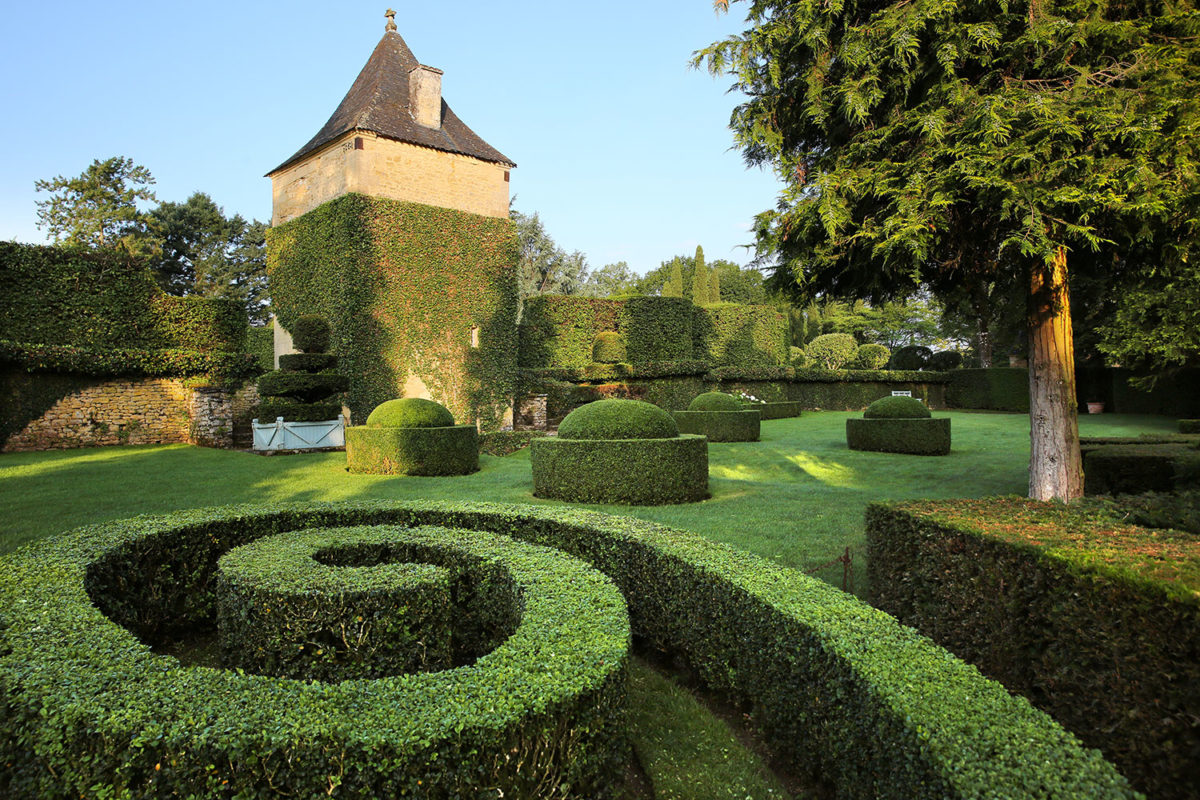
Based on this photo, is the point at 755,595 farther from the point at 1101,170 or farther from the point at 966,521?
the point at 1101,170

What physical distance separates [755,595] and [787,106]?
22.2 feet

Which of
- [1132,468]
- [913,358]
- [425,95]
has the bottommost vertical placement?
[1132,468]

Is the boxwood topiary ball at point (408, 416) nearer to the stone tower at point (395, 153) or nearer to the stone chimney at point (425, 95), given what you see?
the stone tower at point (395, 153)

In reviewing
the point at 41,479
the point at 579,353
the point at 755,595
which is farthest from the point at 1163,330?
the point at 41,479

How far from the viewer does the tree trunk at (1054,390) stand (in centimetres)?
751

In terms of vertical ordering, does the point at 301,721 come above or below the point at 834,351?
below

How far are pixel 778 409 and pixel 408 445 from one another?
1657cm

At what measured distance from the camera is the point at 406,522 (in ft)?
18.9

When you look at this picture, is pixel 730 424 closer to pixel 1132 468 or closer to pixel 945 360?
pixel 1132 468

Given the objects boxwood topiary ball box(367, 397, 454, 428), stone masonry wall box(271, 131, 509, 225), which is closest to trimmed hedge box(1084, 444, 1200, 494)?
boxwood topiary ball box(367, 397, 454, 428)

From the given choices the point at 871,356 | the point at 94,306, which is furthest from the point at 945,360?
the point at 94,306

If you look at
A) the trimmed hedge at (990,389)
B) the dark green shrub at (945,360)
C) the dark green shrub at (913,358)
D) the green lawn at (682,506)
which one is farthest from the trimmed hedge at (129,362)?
the dark green shrub at (945,360)

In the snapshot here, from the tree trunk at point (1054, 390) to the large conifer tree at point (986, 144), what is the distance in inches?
0.8

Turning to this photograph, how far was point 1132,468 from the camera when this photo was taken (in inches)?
308
